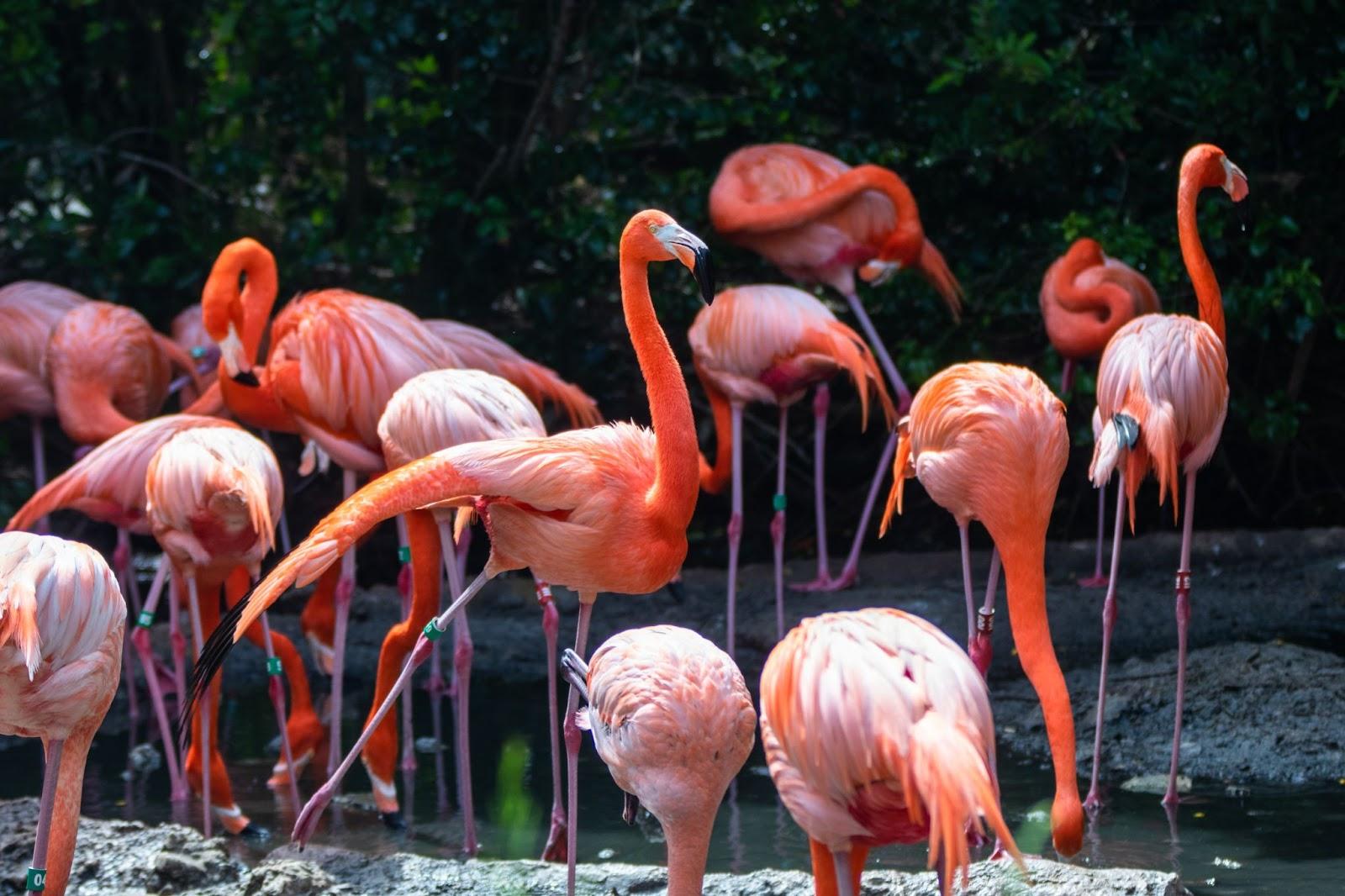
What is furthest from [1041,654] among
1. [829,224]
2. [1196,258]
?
[829,224]

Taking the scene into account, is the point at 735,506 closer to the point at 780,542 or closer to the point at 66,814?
the point at 780,542

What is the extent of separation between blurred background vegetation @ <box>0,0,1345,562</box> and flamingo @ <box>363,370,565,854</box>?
7.79 ft

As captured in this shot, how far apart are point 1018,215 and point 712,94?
145 centimetres

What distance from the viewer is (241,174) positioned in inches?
285

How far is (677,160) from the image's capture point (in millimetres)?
7648

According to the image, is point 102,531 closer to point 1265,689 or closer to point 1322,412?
point 1265,689

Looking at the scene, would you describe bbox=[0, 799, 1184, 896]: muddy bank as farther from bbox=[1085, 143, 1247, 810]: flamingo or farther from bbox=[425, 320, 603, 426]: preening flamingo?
bbox=[425, 320, 603, 426]: preening flamingo

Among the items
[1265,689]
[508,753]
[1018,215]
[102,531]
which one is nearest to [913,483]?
[1018,215]

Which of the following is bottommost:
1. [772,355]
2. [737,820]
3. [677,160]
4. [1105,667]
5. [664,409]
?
[737,820]

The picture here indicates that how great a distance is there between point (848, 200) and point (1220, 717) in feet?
8.45

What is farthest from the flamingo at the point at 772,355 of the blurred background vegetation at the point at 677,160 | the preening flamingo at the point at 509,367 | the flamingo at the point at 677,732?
the flamingo at the point at 677,732

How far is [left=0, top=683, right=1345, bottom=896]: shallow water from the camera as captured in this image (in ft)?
12.5

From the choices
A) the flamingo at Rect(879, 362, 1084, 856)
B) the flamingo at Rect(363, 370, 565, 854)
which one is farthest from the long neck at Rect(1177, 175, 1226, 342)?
the flamingo at Rect(363, 370, 565, 854)

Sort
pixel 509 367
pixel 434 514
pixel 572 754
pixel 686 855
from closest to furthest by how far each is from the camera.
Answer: pixel 686 855, pixel 572 754, pixel 434 514, pixel 509 367
